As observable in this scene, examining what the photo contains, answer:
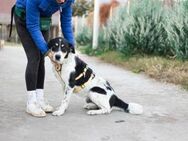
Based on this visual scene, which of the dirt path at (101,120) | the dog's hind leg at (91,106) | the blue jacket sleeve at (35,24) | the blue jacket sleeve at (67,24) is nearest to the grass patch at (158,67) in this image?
the dirt path at (101,120)

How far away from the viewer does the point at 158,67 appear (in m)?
11.5

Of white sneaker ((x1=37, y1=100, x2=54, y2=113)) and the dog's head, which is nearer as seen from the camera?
the dog's head

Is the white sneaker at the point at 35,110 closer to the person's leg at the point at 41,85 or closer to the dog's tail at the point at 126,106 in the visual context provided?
the person's leg at the point at 41,85

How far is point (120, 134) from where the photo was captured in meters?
6.27

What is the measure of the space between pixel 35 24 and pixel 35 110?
3.44 feet

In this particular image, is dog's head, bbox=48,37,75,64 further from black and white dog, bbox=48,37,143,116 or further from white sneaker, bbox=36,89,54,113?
white sneaker, bbox=36,89,54,113

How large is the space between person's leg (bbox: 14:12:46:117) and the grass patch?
3494mm

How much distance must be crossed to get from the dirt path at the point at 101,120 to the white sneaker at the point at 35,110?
0.07 metres

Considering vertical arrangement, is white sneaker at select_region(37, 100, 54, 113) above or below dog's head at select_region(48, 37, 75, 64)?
below

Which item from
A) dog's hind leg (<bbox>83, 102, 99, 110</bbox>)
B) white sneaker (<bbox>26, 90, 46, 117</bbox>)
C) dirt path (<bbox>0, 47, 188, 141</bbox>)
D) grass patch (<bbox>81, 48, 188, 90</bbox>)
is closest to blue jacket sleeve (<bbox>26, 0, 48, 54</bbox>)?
white sneaker (<bbox>26, 90, 46, 117</bbox>)

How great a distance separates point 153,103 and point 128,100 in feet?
1.36

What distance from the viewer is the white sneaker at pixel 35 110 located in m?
6.94

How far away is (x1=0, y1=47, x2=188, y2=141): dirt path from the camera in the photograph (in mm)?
6141

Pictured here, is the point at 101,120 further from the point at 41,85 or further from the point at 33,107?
the point at 41,85
